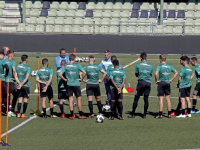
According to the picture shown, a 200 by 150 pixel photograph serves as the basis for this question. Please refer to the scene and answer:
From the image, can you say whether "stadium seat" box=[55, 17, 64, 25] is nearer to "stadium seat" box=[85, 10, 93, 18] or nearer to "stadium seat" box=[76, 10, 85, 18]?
"stadium seat" box=[76, 10, 85, 18]

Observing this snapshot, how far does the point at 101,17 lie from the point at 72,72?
3064 centimetres

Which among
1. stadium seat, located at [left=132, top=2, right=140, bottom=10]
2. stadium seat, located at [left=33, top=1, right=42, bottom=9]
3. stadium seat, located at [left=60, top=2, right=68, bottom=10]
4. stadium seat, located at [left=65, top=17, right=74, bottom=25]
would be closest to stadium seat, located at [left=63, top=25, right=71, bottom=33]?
stadium seat, located at [left=65, top=17, right=74, bottom=25]

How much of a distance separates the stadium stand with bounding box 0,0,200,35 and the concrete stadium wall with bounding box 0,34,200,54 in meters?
1.59

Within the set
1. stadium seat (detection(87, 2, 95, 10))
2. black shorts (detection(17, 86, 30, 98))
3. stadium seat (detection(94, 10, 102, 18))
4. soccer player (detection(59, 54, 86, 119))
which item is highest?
stadium seat (detection(87, 2, 95, 10))

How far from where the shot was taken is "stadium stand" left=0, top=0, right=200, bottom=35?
41.9 m

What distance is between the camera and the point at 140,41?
40188mm

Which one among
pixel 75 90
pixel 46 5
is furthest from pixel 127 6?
pixel 75 90

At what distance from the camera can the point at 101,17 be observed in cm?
4581

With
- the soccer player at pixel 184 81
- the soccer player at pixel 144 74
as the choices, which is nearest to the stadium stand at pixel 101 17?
the soccer player at pixel 184 81

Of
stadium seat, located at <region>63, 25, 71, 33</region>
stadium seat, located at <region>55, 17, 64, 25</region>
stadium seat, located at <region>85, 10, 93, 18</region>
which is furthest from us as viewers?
stadium seat, located at <region>85, 10, 93, 18</region>

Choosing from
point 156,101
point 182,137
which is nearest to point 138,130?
point 182,137

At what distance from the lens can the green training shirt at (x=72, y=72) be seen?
1562 cm

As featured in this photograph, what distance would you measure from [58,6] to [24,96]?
32.3 m

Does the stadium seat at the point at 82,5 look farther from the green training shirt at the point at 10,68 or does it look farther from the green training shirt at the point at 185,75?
the green training shirt at the point at 185,75
